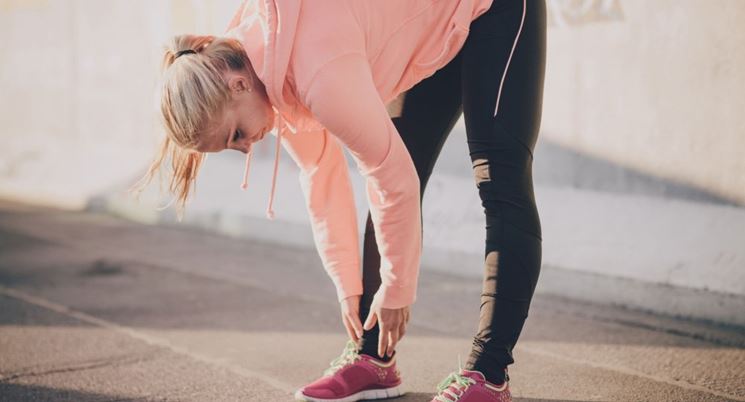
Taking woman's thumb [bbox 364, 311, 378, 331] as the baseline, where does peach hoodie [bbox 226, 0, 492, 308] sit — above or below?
above

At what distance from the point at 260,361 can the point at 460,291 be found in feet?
4.63

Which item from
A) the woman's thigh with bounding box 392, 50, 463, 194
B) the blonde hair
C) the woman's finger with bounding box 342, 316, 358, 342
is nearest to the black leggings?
the woman's thigh with bounding box 392, 50, 463, 194

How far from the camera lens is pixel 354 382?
256cm

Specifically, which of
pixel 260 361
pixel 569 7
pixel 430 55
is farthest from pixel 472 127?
pixel 569 7

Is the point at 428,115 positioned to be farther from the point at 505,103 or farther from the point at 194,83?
the point at 194,83

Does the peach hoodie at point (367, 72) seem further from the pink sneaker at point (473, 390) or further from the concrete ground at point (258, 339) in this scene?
the concrete ground at point (258, 339)

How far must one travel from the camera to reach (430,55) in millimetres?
2223

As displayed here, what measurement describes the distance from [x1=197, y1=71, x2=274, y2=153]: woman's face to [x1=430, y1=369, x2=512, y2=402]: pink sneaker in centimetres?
88

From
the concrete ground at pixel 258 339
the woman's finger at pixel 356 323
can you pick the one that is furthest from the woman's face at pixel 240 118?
the concrete ground at pixel 258 339

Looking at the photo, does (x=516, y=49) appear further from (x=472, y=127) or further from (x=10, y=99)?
(x=10, y=99)

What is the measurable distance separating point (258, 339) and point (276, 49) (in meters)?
1.73

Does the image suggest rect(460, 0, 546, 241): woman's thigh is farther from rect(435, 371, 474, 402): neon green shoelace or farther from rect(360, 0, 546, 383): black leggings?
rect(435, 371, 474, 402): neon green shoelace

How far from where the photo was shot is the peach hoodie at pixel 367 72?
6.23 ft

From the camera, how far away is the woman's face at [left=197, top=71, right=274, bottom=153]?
205cm
